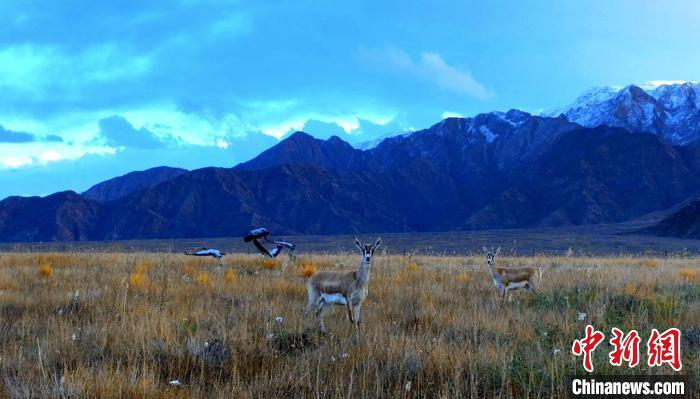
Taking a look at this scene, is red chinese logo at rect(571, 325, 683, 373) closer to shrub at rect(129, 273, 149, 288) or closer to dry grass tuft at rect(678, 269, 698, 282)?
shrub at rect(129, 273, 149, 288)

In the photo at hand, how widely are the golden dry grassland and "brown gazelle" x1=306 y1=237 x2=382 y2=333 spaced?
297 mm

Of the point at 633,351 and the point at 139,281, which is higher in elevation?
the point at 139,281

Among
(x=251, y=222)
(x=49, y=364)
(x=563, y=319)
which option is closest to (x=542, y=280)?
(x=563, y=319)

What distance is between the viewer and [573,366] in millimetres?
6090

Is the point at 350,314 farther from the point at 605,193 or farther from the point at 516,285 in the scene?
the point at 605,193

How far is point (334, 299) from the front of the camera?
30.9 ft

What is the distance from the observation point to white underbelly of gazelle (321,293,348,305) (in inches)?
366

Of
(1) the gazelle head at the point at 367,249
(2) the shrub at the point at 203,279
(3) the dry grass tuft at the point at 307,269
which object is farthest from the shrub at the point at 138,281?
(1) the gazelle head at the point at 367,249

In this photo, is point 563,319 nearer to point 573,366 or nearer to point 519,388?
point 573,366

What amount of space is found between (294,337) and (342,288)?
2.15 m

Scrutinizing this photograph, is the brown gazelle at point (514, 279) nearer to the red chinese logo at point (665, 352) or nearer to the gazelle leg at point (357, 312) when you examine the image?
the gazelle leg at point (357, 312)

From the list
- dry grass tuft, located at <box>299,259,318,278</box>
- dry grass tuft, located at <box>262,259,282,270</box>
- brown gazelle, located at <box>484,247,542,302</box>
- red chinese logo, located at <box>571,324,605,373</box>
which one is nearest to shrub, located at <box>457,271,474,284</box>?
brown gazelle, located at <box>484,247,542,302</box>

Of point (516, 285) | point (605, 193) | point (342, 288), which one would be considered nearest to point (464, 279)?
point (516, 285)

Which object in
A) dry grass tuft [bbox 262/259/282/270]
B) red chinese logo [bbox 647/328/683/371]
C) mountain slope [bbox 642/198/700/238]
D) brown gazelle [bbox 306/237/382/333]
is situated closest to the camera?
red chinese logo [bbox 647/328/683/371]
